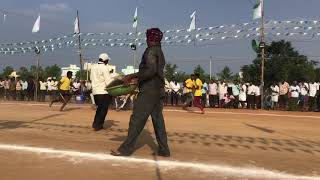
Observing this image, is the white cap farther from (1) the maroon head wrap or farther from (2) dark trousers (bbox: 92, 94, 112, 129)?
(1) the maroon head wrap

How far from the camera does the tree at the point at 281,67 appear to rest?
6200cm

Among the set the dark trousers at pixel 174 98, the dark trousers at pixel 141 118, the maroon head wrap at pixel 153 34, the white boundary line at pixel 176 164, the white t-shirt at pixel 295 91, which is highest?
Answer: the maroon head wrap at pixel 153 34

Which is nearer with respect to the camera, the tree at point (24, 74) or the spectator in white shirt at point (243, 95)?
the spectator in white shirt at point (243, 95)

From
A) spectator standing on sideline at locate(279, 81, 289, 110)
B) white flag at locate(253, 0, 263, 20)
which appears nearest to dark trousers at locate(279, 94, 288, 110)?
spectator standing on sideline at locate(279, 81, 289, 110)

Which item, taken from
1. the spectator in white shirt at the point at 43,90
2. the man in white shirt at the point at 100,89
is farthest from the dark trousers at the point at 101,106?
the spectator in white shirt at the point at 43,90

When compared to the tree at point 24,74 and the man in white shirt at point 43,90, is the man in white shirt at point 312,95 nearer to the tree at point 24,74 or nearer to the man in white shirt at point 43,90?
the man in white shirt at point 43,90

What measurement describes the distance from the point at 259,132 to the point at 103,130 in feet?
12.9

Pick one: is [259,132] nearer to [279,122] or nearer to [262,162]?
[279,122]

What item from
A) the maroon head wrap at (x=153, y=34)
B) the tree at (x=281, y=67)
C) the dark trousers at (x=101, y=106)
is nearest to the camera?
the maroon head wrap at (x=153, y=34)

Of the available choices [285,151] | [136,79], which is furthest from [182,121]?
[136,79]

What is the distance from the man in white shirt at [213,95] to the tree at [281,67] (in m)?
32.0

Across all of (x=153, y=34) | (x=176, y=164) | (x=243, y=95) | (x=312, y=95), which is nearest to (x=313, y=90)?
(x=312, y=95)

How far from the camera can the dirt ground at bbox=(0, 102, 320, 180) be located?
7625mm

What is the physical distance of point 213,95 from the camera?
27.7 meters
